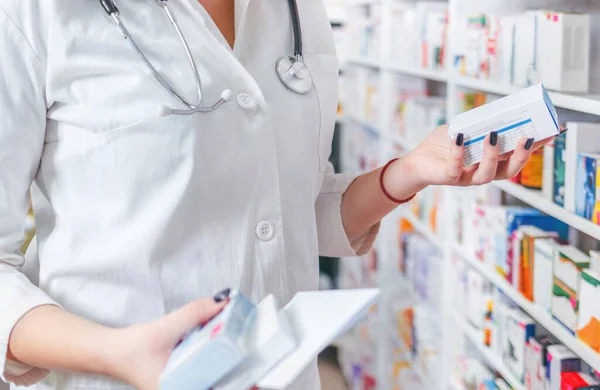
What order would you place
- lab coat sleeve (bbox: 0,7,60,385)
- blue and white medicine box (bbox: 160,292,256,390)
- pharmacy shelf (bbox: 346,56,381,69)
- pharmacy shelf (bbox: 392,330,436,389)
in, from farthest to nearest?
pharmacy shelf (bbox: 346,56,381,69) → pharmacy shelf (bbox: 392,330,436,389) → lab coat sleeve (bbox: 0,7,60,385) → blue and white medicine box (bbox: 160,292,256,390)

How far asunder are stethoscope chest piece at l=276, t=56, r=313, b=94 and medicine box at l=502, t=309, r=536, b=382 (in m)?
1.04

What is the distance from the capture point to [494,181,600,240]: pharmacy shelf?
1.55 metres

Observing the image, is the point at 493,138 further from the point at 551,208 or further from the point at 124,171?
the point at 551,208

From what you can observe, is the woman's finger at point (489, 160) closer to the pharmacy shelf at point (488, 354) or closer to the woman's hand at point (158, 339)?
the woman's hand at point (158, 339)

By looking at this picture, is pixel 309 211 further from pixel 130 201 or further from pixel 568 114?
pixel 568 114

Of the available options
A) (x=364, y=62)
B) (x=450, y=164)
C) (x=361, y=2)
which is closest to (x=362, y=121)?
(x=364, y=62)

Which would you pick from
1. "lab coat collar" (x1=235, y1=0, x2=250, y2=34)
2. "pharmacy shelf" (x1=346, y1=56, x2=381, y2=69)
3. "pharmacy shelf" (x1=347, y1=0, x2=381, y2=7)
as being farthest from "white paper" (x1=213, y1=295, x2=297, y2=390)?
"pharmacy shelf" (x1=347, y1=0, x2=381, y2=7)

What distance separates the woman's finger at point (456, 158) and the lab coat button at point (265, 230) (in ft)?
0.99

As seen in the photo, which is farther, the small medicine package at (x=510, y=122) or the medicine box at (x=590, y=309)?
the medicine box at (x=590, y=309)

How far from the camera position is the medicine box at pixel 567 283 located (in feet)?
5.36

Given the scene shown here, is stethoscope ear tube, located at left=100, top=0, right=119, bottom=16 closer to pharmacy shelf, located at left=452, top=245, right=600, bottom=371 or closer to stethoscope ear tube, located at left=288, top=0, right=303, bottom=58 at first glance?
stethoscope ear tube, located at left=288, top=0, right=303, bottom=58

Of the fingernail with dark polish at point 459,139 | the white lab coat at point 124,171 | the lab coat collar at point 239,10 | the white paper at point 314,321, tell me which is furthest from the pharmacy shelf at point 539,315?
the lab coat collar at point 239,10

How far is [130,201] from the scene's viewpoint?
1.05 metres

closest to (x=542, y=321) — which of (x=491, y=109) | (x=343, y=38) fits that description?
(x=491, y=109)
